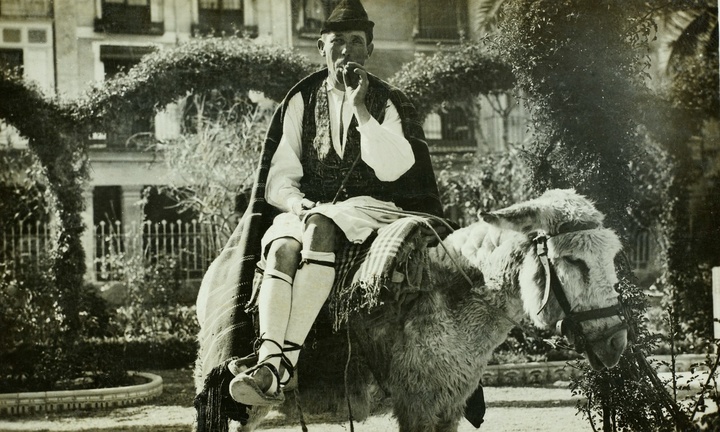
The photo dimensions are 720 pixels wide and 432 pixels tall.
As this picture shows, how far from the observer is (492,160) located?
5320 mm

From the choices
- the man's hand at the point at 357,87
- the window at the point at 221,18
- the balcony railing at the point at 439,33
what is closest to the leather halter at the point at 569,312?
the man's hand at the point at 357,87

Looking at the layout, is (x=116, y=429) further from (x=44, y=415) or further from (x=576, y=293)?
(x=576, y=293)

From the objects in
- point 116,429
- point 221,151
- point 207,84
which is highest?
point 207,84

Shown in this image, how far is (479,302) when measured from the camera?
2982mm

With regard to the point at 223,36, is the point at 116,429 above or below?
below

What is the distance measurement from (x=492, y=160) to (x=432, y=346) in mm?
2655

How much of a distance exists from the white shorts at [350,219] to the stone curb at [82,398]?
86.7 inches

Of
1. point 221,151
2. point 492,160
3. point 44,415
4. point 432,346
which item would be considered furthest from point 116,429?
point 492,160

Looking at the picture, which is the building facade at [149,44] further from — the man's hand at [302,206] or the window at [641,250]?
the man's hand at [302,206]

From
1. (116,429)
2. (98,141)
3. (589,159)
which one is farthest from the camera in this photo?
(98,141)

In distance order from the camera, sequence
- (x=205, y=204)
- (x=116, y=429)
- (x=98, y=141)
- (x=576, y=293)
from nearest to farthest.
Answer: (x=576, y=293) < (x=116, y=429) < (x=98, y=141) < (x=205, y=204)

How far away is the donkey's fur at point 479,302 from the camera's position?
9.21 ft

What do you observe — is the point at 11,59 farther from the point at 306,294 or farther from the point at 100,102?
the point at 306,294

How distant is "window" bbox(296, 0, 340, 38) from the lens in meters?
4.22
